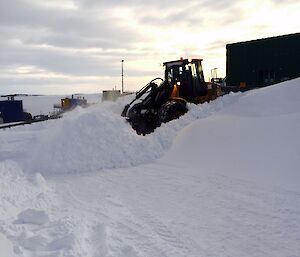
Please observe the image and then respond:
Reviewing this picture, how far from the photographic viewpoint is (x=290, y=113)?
35.8 ft

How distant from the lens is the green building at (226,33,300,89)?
24.7 meters

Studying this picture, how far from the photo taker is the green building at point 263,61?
24672 mm

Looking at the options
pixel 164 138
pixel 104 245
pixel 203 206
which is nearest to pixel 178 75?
pixel 164 138

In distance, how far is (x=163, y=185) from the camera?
7.71 m

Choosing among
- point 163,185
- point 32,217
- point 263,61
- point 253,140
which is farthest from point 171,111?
point 263,61

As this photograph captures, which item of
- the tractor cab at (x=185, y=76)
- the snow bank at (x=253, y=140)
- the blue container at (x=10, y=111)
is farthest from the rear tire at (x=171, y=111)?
the blue container at (x=10, y=111)

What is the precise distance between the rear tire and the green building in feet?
39.3

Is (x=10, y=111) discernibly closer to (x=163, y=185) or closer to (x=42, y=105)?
(x=163, y=185)

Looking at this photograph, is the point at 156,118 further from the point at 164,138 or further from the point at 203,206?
the point at 203,206

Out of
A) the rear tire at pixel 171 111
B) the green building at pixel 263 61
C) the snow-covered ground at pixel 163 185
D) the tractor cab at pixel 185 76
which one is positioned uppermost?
the green building at pixel 263 61

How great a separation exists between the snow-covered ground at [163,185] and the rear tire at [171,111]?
0.45 m

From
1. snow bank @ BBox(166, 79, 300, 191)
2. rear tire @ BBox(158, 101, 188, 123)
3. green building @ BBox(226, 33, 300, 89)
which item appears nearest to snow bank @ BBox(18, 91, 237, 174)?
snow bank @ BBox(166, 79, 300, 191)

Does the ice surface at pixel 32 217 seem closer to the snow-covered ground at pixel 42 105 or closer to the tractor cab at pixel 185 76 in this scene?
the tractor cab at pixel 185 76

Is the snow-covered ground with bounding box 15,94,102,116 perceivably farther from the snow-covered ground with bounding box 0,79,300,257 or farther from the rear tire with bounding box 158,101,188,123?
the snow-covered ground with bounding box 0,79,300,257
